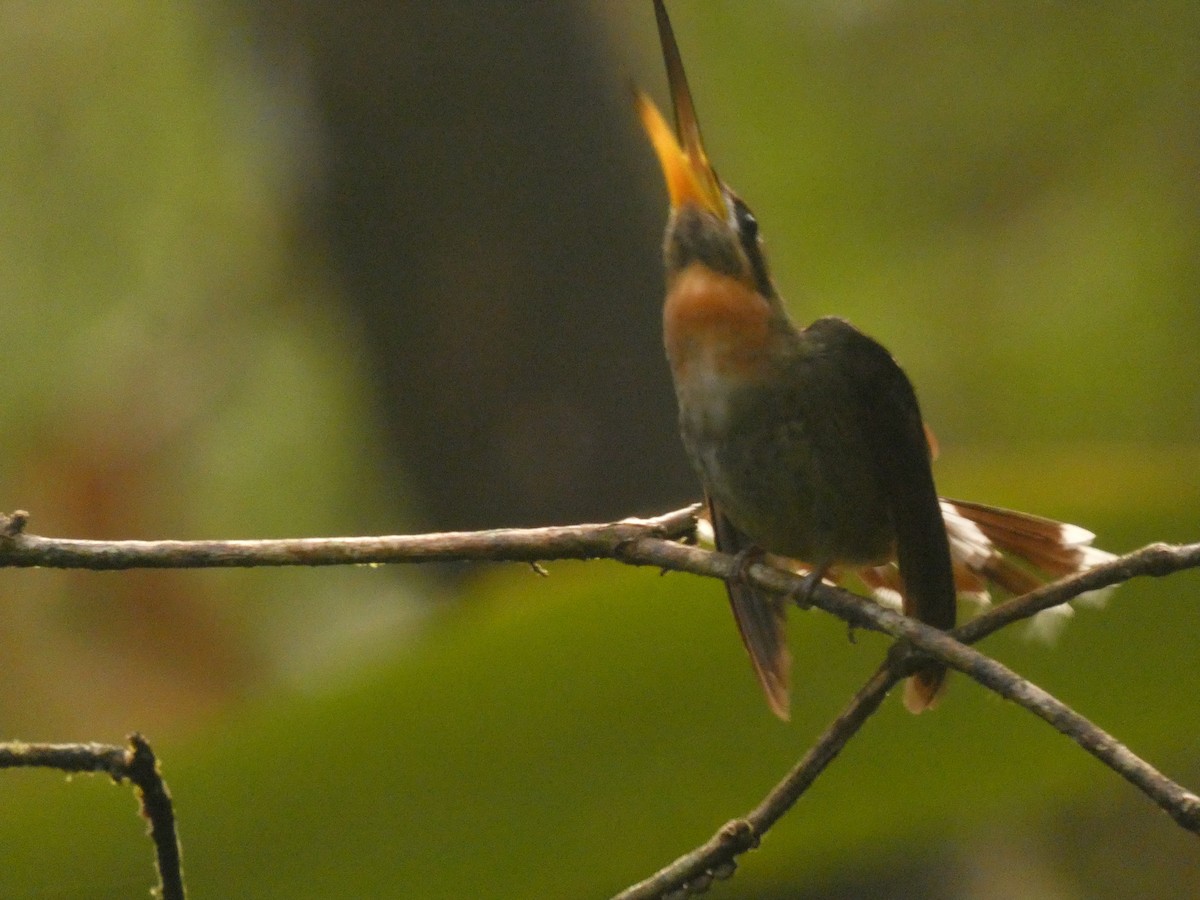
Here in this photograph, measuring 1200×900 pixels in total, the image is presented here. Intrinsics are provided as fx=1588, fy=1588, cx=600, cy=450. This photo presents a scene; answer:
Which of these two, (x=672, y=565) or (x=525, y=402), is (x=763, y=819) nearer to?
(x=672, y=565)

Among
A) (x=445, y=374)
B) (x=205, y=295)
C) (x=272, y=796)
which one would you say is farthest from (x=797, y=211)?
(x=272, y=796)

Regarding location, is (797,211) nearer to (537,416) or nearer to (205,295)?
(205,295)

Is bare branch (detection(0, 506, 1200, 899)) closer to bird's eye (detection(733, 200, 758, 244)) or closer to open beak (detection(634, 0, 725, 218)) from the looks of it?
open beak (detection(634, 0, 725, 218))

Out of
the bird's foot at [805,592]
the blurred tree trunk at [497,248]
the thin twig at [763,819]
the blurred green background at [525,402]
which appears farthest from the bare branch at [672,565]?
the blurred tree trunk at [497,248]

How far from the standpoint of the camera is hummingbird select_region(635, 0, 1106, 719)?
2836 millimetres

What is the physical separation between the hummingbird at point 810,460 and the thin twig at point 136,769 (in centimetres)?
128

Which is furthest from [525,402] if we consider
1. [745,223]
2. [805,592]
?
[805,592]

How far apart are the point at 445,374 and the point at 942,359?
3656mm

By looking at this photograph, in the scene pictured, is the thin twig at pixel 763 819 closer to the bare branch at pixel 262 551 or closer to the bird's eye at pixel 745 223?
the bare branch at pixel 262 551

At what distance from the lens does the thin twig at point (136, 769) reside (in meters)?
1.76

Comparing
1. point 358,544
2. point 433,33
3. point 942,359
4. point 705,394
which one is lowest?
point 358,544

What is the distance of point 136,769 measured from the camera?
69.2 inches

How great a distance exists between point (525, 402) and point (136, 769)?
11.6 feet

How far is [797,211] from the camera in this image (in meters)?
8.59
